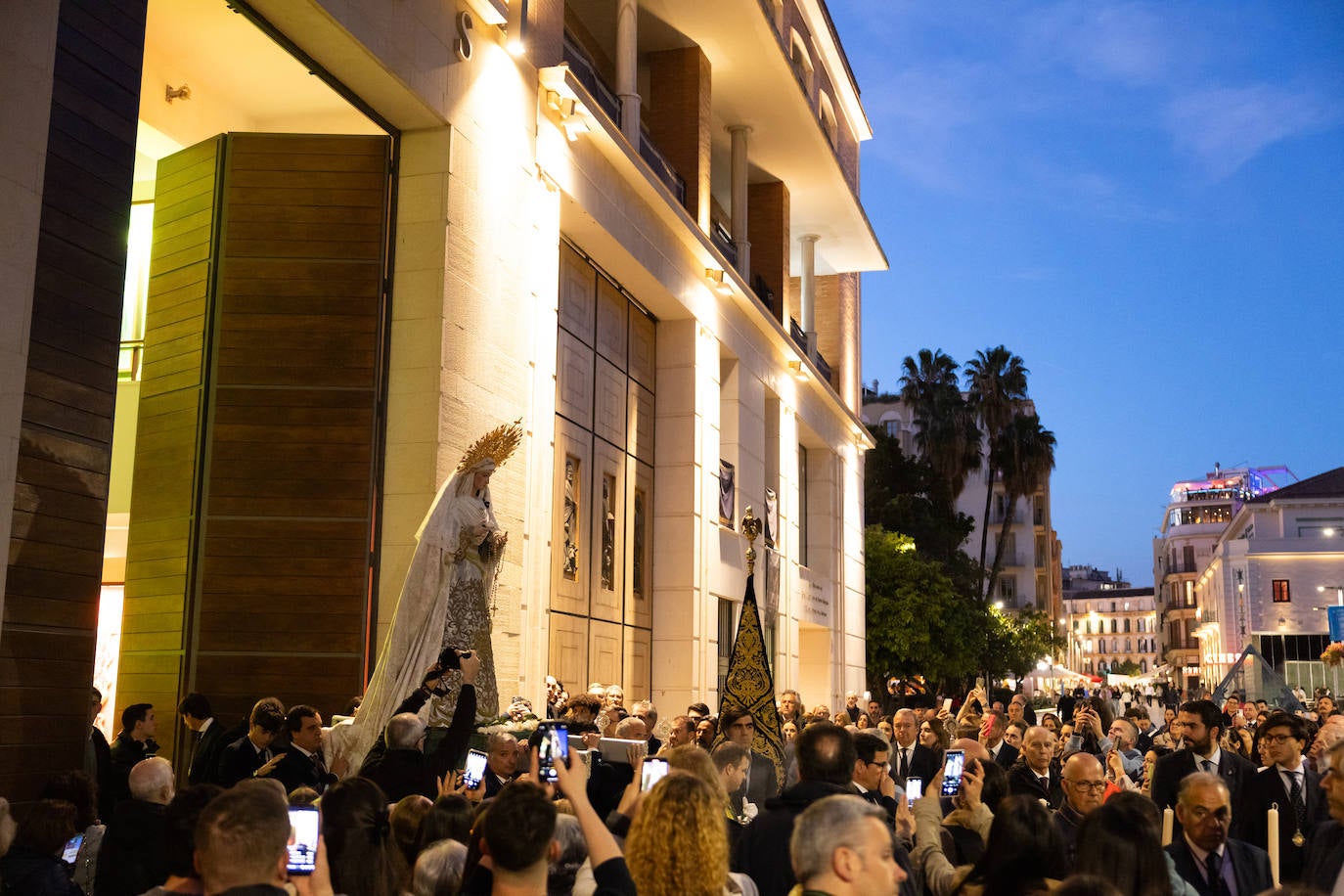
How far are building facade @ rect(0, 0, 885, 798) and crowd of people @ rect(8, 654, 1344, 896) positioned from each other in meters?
2.60

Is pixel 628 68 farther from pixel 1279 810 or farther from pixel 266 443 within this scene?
pixel 1279 810

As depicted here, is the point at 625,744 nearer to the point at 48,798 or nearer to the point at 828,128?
the point at 48,798

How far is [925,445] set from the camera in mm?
60219

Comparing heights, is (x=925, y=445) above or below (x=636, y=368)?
above

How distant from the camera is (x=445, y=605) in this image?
36.7ft

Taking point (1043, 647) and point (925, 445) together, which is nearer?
point (1043, 647)

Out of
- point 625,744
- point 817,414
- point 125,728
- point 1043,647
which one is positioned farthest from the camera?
point 1043,647

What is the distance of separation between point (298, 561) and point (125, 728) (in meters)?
4.22

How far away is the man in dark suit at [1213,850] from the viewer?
5762 mm

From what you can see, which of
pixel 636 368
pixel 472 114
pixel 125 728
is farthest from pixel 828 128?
pixel 125 728

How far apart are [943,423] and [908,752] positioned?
48.9 meters

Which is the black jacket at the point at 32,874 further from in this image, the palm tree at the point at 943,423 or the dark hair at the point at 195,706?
the palm tree at the point at 943,423

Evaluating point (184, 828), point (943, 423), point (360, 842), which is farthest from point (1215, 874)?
point (943, 423)

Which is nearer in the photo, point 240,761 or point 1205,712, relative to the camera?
point 1205,712
